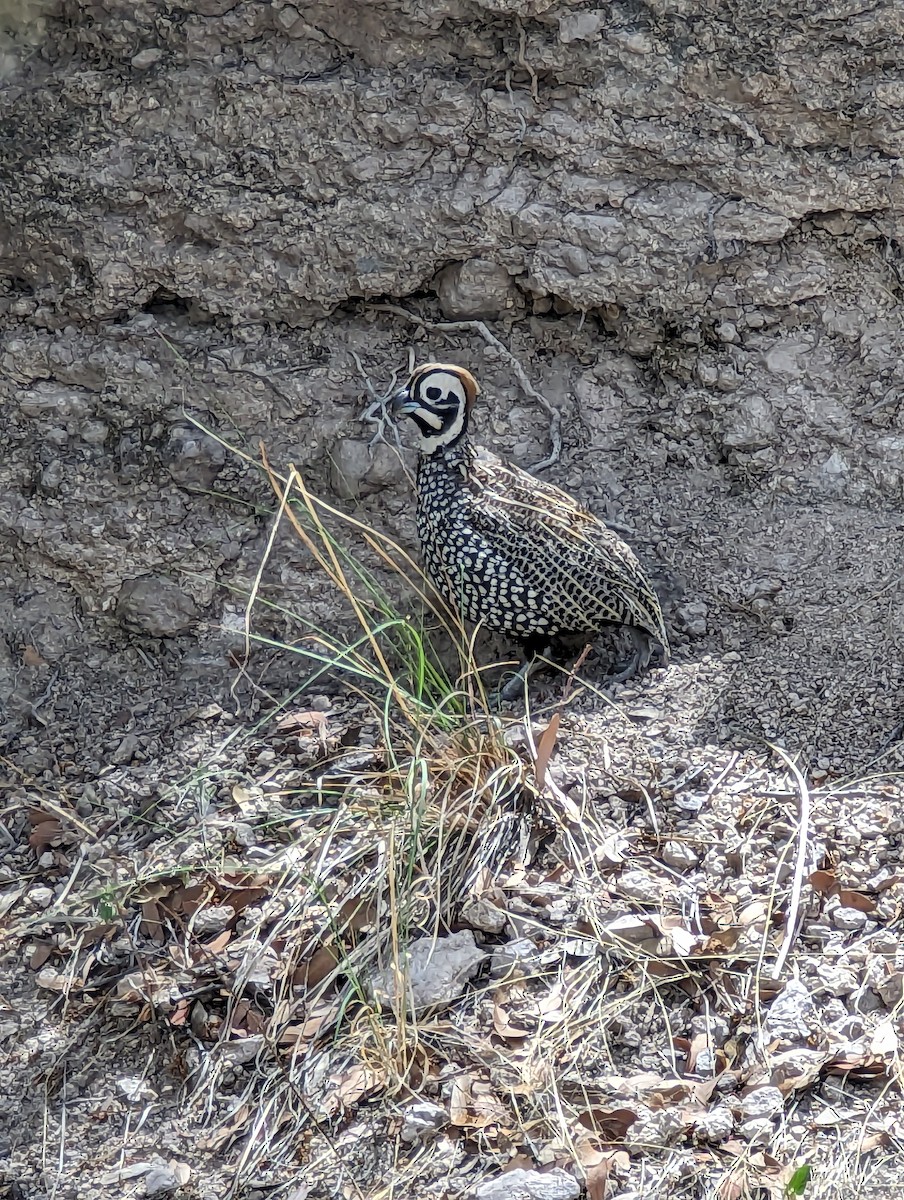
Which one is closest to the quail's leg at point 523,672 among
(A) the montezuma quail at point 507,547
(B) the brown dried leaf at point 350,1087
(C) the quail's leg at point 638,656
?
(A) the montezuma quail at point 507,547

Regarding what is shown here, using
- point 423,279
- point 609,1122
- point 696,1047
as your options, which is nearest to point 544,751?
point 696,1047

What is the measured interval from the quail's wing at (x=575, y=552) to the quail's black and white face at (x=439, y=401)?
0.18m

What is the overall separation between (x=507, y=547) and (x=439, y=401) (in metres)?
0.49

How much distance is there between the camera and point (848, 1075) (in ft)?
9.95

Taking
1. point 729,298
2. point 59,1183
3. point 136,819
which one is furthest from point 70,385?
point 59,1183

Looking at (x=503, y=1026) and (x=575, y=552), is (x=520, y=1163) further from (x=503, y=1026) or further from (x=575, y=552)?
(x=575, y=552)

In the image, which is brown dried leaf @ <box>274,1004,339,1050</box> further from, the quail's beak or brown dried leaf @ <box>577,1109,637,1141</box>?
the quail's beak

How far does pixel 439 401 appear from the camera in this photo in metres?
4.00

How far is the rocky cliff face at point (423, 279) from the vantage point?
420cm

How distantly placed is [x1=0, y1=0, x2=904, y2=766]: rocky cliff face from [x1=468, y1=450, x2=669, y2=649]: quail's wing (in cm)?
28

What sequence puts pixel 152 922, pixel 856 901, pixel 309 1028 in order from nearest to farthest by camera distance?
pixel 309 1028
pixel 856 901
pixel 152 922

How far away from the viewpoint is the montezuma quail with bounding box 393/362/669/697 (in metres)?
3.99

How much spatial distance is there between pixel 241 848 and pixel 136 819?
325mm

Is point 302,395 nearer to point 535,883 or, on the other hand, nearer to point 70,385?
point 70,385
